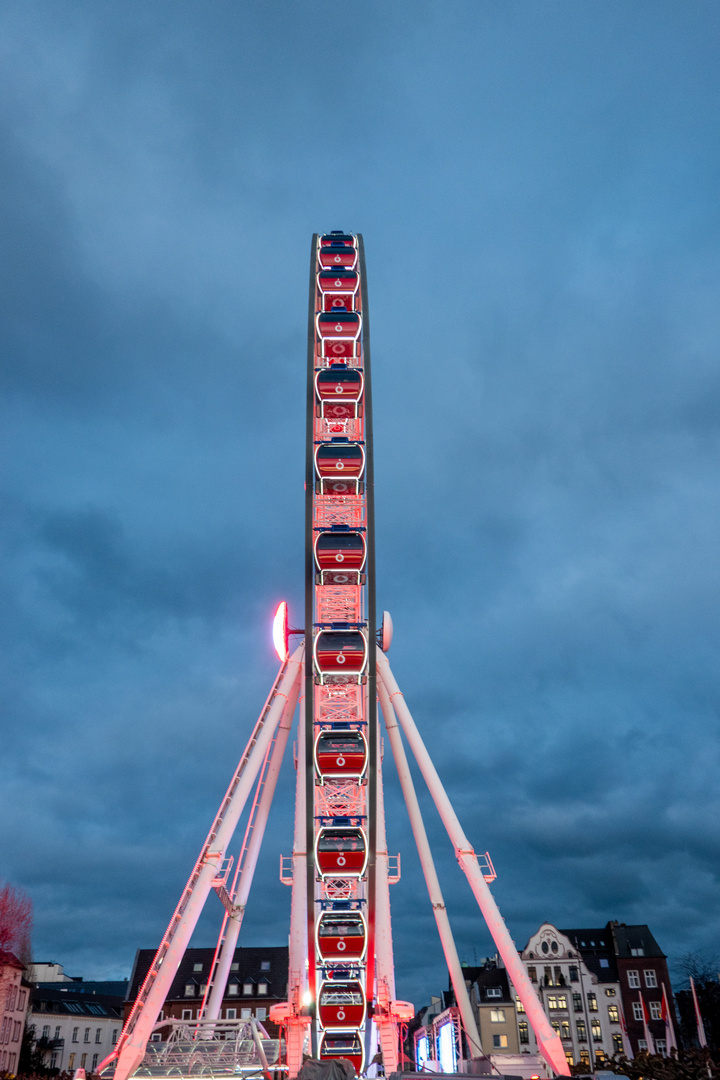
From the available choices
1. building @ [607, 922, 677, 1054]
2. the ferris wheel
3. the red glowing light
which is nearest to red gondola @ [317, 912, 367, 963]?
the ferris wheel

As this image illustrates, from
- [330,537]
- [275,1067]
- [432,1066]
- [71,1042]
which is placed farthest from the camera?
[71,1042]

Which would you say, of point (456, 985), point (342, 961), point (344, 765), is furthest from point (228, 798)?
point (456, 985)

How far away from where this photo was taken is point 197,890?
3200cm

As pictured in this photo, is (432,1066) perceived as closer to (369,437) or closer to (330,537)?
(330,537)

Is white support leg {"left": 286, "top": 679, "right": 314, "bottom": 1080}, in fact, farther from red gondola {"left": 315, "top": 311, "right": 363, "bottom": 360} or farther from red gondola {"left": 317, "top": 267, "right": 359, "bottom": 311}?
red gondola {"left": 317, "top": 267, "right": 359, "bottom": 311}

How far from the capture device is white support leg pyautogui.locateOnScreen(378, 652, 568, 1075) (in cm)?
3194

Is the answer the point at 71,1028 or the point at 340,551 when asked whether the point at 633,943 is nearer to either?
the point at 71,1028

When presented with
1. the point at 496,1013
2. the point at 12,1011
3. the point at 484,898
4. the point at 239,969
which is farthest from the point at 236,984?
the point at 484,898

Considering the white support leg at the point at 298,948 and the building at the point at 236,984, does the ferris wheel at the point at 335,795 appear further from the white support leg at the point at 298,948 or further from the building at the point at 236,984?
the building at the point at 236,984

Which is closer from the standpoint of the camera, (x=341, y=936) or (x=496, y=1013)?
(x=341, y=936)

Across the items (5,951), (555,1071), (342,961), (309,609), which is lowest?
(555,1071)

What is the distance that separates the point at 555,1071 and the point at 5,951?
43596 millimetres

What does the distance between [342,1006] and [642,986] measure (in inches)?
2255

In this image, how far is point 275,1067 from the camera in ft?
99.1
